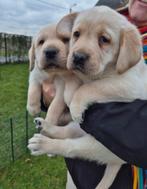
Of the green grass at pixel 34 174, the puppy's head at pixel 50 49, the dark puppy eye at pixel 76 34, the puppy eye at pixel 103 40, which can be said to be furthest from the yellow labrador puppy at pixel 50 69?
the green grass at pixel 34 174

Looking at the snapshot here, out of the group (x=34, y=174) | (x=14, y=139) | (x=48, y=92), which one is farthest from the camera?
(x=14, y=139)

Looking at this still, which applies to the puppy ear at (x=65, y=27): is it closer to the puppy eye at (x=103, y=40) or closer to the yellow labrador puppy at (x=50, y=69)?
the yellow labrador puppy at (x=50, y=69)

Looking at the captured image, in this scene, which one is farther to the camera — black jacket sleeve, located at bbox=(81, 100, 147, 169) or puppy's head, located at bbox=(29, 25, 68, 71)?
puppy's head, located at bbox=(29, 25, 68, 71)

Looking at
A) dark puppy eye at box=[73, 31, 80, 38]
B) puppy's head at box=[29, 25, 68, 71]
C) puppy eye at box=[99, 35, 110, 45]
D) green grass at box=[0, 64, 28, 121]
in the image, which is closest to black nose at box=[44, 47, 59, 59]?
puppy's head at box=[29, 25, 68, 71]

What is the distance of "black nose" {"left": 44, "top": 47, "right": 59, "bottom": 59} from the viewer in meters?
2.03

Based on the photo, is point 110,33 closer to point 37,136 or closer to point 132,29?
point 132,29

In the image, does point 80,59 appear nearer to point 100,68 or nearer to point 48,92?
point 100,68

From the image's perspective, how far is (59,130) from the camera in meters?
2.21

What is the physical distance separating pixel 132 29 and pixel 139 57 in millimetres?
141

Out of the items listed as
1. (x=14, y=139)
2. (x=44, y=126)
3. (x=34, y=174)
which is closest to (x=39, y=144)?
(x=44, y=126)

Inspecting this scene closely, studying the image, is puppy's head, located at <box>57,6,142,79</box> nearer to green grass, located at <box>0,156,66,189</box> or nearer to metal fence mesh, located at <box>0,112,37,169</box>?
green grass, located at <box>0,156,66,189</box>

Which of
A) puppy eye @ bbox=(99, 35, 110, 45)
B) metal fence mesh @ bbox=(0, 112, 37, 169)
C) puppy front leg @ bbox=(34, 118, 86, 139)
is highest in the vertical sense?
puppy eye @ bbox=(99, 35, 110, 45)

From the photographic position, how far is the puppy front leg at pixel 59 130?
2188 mm

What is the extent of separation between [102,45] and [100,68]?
11 centimetres
